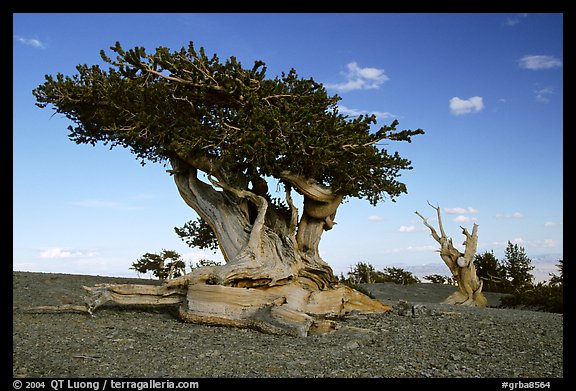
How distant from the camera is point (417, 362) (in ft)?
30.2

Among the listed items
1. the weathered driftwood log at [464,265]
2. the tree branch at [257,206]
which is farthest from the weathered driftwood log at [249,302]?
the weathered driftwood log at [464,265]

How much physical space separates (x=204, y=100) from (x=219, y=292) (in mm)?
6399

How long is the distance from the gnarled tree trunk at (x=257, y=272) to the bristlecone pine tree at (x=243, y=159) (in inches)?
1.5

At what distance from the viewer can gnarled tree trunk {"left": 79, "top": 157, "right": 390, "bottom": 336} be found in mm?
12992

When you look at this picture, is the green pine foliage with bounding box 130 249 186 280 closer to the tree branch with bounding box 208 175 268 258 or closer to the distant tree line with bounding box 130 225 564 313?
the distant tree line with bounding box 130 225 564 313

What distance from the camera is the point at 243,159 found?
14961 mm

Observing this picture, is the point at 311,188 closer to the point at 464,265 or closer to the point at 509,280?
the point at 464,265

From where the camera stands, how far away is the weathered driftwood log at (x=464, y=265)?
21062 millimetres

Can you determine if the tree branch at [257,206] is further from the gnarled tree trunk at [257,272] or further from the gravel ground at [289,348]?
the gravel ground at [289,348]

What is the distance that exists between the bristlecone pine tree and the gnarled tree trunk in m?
0.04

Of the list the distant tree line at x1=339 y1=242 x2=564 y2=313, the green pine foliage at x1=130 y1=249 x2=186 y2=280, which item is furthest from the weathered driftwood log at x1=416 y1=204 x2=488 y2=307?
the green pine foliage at x1=130 y1=249 x2=186 y2=280

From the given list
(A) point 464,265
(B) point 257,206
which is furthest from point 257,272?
(A) point 464,265
